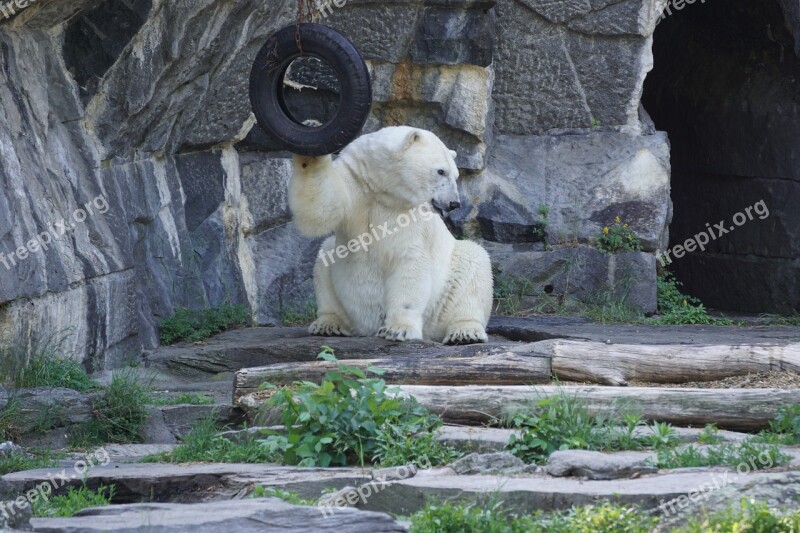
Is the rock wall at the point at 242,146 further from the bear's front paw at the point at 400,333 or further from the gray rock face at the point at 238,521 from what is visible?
the gray rock face at the point at 238,521

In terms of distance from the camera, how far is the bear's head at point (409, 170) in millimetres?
8141

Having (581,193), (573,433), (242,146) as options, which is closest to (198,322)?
(242,146)

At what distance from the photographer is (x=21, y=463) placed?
5.63m

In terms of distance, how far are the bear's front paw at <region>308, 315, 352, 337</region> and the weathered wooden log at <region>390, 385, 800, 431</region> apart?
114 inches

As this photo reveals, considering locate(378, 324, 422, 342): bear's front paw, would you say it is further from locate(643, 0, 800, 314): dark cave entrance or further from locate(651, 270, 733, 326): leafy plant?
locate(643, 0, 800, 314): dark cave entrance

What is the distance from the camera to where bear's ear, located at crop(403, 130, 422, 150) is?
816cm

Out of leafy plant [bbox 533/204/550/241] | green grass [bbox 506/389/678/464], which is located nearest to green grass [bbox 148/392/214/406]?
green grass [bbox 506/389/678/464]

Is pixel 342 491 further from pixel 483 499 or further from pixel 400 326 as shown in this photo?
pixel 400 326

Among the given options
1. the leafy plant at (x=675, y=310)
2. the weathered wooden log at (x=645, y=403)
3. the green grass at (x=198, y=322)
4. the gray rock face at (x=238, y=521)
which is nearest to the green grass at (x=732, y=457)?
the weathered wooden log at (x=645, y=403)

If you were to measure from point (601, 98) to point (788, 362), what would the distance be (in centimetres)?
522

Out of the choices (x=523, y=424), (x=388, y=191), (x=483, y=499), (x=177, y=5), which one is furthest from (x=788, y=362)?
(x=177, y=5)

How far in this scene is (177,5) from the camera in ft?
26.8

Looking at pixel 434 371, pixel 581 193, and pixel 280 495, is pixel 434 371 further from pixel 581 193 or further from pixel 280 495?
pixel 581 193

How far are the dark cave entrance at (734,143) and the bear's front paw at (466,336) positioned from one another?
4891 mm
